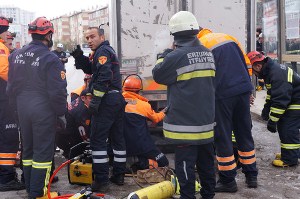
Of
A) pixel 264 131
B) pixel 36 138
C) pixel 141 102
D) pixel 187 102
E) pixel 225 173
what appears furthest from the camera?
pixel 264 131

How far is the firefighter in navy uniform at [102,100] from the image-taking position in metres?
4.67

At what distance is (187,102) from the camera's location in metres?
3.89

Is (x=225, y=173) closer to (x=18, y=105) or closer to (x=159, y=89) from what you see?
(x=159, y=89)

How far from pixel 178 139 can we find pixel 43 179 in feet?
5.26

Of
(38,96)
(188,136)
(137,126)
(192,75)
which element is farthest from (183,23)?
(137,126)

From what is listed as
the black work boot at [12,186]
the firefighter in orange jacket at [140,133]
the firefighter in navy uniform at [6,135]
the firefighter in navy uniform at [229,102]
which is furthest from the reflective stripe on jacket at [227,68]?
the black work boot at [12,186]

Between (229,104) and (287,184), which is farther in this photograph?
(287,184)

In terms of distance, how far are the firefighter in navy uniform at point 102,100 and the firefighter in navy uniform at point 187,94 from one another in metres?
0.93

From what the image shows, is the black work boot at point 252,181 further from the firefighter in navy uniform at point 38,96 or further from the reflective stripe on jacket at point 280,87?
the firefighter in navy uniform at point 38,96

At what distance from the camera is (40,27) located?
14.7 feet

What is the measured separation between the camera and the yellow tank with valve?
5043 millimetres

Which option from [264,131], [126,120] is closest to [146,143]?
[126,120]

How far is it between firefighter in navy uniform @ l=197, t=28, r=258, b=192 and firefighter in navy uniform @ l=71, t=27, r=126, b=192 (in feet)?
3.70

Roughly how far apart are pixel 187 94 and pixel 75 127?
240 cm
